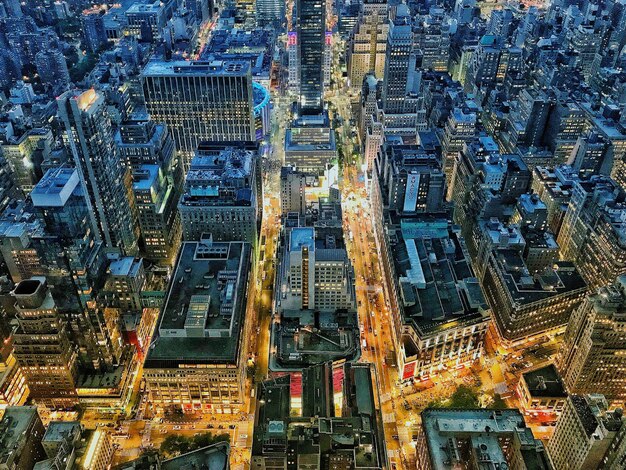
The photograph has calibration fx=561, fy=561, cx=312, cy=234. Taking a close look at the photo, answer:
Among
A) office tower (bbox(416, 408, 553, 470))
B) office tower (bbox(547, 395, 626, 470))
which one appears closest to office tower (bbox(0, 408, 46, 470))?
office tower (bbox(416, 408, 553, 470))

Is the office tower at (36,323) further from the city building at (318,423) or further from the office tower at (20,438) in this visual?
the city building at (318,423)

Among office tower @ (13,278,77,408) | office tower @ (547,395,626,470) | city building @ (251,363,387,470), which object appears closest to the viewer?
city building @ (251,363,387,470)

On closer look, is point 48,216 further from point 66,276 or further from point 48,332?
point 48,332

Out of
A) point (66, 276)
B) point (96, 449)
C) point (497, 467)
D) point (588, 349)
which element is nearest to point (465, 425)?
point (497, 467)

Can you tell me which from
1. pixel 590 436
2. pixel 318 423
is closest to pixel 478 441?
pixel 590 436

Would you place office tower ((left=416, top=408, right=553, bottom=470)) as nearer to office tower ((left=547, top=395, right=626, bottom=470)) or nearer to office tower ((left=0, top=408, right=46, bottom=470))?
office tower ((left=547, top=395, right=626, bottom=470))

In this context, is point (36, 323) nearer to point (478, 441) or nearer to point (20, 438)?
point (20, 438)
